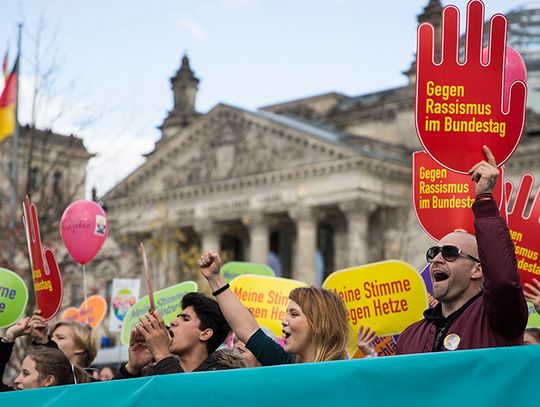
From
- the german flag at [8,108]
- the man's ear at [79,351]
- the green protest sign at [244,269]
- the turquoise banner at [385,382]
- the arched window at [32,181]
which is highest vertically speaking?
the german flag at [8,108]

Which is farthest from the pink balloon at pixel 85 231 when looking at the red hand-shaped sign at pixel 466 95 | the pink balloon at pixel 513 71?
the red hand-shaped sign at pixel 466 95

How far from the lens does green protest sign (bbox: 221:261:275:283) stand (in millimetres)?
13539

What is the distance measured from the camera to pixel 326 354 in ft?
18.0

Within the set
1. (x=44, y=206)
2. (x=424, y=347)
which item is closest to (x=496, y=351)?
(x=424, y=347)

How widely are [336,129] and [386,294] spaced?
58.7 metres

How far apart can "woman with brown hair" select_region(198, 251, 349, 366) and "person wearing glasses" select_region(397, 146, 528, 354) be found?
1.17 ft

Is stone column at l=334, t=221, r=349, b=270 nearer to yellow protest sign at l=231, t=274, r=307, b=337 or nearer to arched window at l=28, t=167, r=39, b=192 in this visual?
arched window at l=28, t=167, r=39, b=192

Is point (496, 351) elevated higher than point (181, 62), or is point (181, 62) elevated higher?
point (181, 62)

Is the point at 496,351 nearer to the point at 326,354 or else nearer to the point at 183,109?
the point at 326,354

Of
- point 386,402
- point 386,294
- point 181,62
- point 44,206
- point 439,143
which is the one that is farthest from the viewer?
point 181,62

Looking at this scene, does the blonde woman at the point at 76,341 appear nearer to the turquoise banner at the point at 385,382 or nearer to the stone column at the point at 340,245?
the turquoise banner at the point at 385,382

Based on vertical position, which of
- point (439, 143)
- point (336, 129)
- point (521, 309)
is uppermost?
point (336, 129)

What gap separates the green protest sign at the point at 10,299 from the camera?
9.21m

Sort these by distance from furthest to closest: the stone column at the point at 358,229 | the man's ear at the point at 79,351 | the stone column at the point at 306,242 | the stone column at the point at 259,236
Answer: the stone column at the point at 259,236, the stone column at the point at 306,242, the stone column at the point at 358,229, the man's ear at the point at 79,351
